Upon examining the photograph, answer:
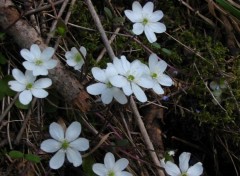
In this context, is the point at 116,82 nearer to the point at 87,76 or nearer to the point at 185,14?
the point at 87,76

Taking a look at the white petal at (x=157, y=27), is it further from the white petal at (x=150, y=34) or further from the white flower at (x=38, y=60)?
the white flower at (x=38, y=60)

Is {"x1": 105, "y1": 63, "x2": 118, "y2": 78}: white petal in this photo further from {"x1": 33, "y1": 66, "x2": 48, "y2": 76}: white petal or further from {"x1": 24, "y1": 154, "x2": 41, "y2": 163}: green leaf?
{"x1": 24, "y1": 154, "x2": 41, "y2": 163}: green leaf

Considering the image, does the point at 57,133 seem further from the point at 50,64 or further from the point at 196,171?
the point at 196,171

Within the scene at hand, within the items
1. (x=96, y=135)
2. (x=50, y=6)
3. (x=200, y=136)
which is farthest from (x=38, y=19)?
(x=200, y=136)

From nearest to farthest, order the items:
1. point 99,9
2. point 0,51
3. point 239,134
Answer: point 0,51 → point 239,134 → point 99,9

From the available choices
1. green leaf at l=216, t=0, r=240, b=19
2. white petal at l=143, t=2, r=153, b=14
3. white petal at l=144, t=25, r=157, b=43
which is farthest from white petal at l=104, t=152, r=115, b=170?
green leaf at l=216, t=0, r=240, b=19

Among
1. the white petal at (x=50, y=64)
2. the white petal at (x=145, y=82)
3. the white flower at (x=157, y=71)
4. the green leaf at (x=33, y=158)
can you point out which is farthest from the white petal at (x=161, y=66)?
the green leaf at (x=33, y=158)
